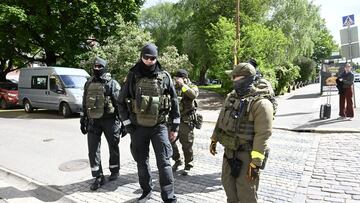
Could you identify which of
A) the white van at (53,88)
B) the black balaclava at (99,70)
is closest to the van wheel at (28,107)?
the white van at (53,88)

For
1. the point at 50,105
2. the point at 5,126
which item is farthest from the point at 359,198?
the point at 50,105

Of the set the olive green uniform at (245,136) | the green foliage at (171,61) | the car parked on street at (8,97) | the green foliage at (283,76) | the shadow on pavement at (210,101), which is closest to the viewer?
the olive green uniform at (245,136)

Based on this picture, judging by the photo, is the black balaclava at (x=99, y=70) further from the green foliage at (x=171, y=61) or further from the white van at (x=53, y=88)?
the green foliage at (x=171, y=61)

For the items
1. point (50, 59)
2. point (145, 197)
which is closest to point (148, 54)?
point (145, 197)

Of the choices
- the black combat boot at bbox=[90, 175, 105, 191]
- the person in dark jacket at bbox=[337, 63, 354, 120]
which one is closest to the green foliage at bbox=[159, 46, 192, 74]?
the person in dark jacket at bbox=[337, 63, 354, 120]

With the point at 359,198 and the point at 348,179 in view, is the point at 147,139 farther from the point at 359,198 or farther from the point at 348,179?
the point at 348,179

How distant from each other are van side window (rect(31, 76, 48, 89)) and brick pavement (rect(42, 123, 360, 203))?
11099 mm

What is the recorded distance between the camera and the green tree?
67.3ft

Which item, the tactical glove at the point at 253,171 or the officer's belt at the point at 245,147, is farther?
the officer's belt at the point at 245,147

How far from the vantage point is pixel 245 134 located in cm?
344

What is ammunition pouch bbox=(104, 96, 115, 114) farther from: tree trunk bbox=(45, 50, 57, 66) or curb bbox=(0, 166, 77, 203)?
tree trunk bbox=(45, 50, 57, 66)

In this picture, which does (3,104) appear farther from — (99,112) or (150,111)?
(150,111)

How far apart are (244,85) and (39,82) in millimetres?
15006

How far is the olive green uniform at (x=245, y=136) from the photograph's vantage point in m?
3.29
